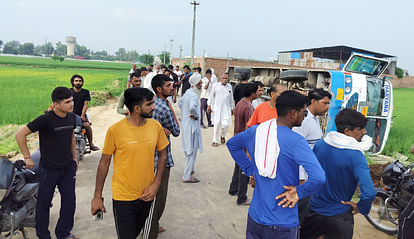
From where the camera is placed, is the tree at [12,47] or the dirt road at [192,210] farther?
the tree at [12,47]

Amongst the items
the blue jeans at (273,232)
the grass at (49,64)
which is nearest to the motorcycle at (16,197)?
the blue jeans at (273,232)

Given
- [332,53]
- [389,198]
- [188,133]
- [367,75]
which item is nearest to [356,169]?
[389,198]

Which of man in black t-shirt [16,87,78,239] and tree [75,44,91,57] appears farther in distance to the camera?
tree [75,44,91,57]

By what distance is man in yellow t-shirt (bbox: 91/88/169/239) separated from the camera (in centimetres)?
255

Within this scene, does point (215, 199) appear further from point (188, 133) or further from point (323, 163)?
point (323, 163)

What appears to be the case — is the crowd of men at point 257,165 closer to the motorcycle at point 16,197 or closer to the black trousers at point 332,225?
the black trousers at point 332,225

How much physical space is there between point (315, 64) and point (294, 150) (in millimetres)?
34522

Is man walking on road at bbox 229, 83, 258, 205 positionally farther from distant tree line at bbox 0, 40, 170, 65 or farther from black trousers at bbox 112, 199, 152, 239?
distant tree line at bbox 0, 40, 170, 65

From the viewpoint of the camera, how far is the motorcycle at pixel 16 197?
125 inches

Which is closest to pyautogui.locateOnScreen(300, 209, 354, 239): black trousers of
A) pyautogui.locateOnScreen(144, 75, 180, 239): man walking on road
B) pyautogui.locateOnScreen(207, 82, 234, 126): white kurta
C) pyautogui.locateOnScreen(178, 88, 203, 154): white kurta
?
pyautogui.locateOnScreen(144, 75, 180, 239): man walking on road

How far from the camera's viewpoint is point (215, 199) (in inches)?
197

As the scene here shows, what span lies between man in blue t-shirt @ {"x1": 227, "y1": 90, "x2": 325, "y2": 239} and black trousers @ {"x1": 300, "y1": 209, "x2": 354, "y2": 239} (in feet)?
1.87

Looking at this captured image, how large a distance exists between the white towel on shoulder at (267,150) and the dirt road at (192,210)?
6.78ft

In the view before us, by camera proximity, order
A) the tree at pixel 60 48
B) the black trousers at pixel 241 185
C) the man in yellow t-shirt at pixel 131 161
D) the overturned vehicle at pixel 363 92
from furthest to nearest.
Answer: the tree at pixel 60 48 < the overturned vehicle at pixel 363 92 < the black trousers at pixel 241 185 < the man in yellow t-shirt at pixel 131 161
